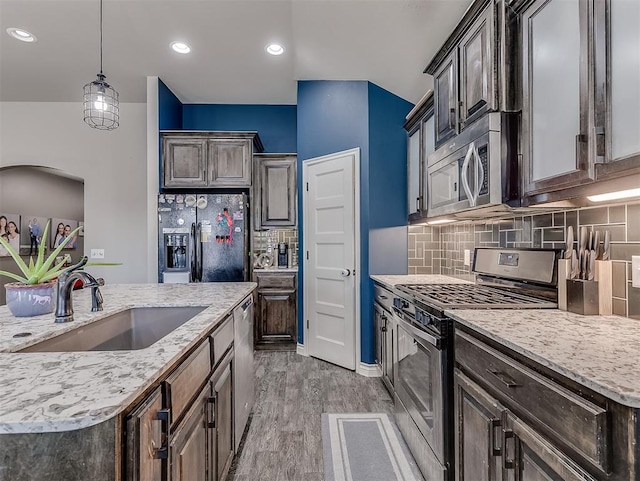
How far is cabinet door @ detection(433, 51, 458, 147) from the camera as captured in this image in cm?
207

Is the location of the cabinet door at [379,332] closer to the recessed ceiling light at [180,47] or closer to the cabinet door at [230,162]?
the cabinet door at [230,162]

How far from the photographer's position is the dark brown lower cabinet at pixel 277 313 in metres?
3.95

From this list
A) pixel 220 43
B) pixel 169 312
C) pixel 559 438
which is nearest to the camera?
pixel 559 438

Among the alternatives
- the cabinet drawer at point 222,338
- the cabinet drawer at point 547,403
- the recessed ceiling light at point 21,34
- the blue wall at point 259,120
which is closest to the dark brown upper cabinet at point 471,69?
the cabinet drawer at point 547,403

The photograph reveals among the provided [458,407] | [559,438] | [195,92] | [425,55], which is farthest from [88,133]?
[559,438]

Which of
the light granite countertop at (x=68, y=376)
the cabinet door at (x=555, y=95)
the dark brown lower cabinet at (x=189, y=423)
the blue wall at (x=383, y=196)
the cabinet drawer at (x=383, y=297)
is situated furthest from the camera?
the blue wall at (x=383, y=196)

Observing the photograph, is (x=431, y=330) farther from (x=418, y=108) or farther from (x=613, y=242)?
(x=418, y=108)

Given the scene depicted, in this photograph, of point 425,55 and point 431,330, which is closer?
point 431,330

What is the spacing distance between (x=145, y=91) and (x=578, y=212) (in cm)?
456

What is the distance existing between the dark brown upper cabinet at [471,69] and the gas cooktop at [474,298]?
0.93m

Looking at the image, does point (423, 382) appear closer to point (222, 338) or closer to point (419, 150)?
point (222, 338)

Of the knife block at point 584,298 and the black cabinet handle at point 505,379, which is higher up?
the knife block at point 584,298

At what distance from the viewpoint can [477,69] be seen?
1812 millimetres

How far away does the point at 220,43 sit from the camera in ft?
10.7
